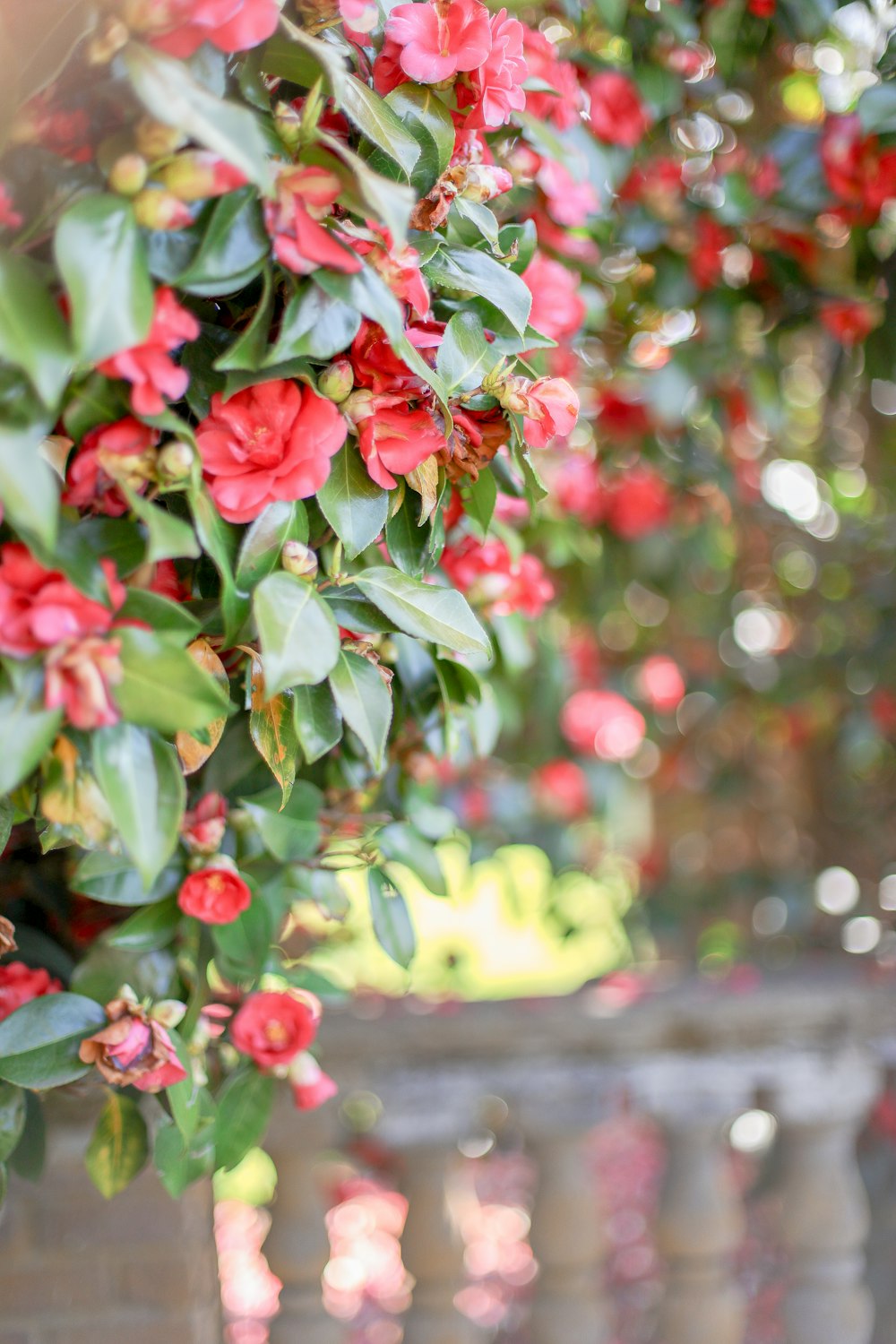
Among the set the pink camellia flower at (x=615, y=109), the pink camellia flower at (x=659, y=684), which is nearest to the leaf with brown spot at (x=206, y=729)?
the pink camellia flower at (x=615, y=109)

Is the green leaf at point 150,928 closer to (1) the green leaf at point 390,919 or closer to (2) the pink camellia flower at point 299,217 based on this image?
(1) the green leaf at point 390,919

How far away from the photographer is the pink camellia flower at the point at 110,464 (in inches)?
18.9

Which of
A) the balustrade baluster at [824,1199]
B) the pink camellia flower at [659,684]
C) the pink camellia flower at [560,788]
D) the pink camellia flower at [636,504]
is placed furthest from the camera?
the pink camellia flower at [659,684]

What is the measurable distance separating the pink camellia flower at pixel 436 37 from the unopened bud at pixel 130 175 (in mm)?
190

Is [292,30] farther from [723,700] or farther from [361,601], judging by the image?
[723,700]

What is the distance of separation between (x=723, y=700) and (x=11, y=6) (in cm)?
170

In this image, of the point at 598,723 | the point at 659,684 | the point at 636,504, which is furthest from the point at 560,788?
the point at 636,504

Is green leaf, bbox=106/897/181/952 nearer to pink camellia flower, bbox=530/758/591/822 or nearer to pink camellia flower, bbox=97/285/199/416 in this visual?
pink camellia flower, bbox=97/285/199/416

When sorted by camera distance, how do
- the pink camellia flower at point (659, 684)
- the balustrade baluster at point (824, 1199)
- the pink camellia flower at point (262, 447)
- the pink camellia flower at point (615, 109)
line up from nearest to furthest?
1. the pink camellia flower at point (262, 447)
2. the pink camellia flower at point (615, 109)
3. the balustrade baluster at point (824, 1199)
4. the pink camellia flower at point (659, 684)

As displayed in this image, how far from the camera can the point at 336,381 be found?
0.55m

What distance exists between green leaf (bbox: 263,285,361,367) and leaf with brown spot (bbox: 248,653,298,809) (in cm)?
16

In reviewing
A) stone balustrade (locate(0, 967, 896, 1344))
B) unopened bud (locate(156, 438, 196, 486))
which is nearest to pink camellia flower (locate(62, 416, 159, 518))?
unopened bud (locate(156, 438, 196, 486))

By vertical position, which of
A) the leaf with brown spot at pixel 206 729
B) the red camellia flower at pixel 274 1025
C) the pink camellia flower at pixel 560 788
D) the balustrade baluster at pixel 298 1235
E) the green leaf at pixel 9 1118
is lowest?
the pink camellia flower at pixel 560 788

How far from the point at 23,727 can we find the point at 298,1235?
40.2 inches
